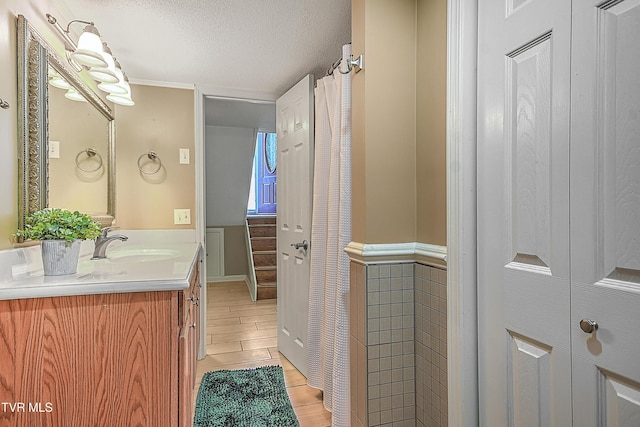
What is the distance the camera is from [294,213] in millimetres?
2504

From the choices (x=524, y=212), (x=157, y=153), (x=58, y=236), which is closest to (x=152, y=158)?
(x=157, y=153)

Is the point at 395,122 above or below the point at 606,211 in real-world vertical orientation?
above

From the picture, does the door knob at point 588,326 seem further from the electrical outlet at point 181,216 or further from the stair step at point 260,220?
the stair step at point 260,220

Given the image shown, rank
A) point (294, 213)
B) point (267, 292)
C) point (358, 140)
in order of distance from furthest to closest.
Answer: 1. point (267, 292)
2. point (294, 213)
3. point (358, 140)

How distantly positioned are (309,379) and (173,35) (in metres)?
2.14

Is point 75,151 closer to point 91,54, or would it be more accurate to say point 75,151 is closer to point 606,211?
point 91,54

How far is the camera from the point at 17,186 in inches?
51.2

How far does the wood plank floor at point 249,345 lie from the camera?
204 cm

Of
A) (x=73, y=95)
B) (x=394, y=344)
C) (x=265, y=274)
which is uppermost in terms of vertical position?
(x=73, y=95)

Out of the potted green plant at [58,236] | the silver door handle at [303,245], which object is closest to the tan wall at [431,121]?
the silver door handle at [303,245]

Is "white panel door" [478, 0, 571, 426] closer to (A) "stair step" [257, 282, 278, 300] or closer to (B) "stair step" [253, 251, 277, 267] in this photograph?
(A) "stair step" [257, 282, 278, 300]

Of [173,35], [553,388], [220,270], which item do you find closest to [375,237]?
[553,388]

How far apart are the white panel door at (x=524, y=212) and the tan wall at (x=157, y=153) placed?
2.18 meters

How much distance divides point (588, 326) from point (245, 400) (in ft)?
5.97
